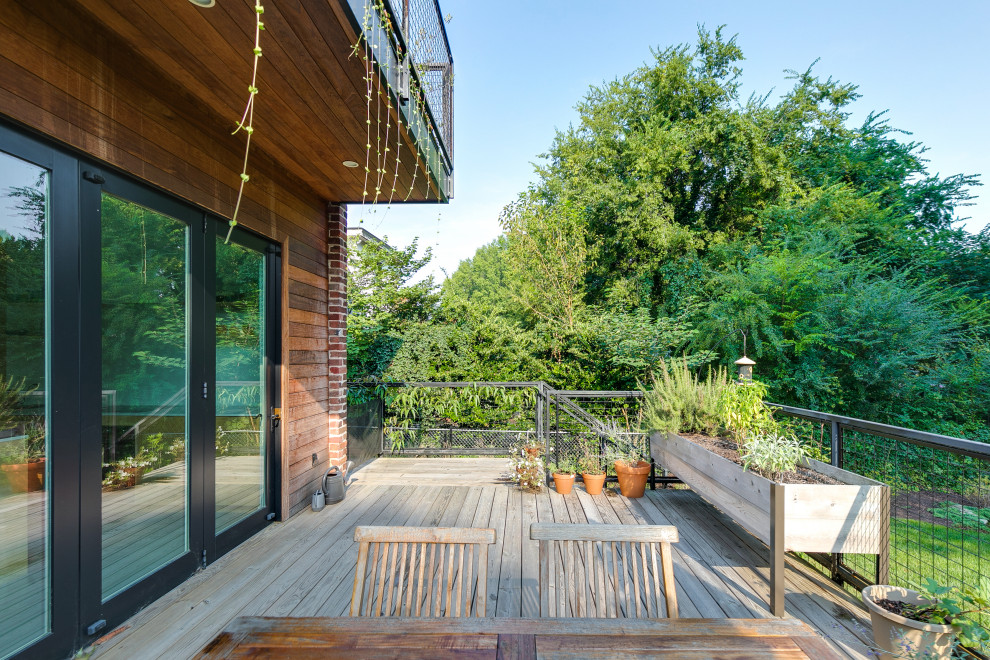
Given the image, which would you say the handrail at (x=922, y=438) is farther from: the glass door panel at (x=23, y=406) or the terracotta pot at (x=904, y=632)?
the glass door panel at (x=23, y=406)

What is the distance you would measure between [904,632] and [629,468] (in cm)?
225

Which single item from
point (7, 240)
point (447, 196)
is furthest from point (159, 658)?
point (447, 196)

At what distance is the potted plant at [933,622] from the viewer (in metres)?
1.59

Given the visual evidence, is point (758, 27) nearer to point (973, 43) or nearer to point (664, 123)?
point (664, 123)

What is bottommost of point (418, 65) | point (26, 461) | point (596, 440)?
point (596, 440)

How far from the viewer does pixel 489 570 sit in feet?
8.92

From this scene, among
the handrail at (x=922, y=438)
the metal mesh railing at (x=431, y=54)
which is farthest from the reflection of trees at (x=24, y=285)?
the handrail at (x=922, y=438)

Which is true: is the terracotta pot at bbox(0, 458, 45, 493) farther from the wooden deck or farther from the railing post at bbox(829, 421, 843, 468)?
A: the railing post at bbox(829, 421, 843, 468)

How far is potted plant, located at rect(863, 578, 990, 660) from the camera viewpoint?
159 centimetres

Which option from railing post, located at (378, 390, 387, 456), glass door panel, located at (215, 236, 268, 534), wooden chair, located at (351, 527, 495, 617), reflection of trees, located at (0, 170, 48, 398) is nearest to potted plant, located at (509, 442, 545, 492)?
railing post, located at (378, 390, 387, 456)

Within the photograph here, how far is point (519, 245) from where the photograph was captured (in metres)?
8.59

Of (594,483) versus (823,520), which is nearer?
(823,520)

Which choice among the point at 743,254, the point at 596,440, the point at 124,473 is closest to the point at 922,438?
the point at 596,440

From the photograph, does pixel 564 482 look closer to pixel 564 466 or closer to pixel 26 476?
pixel 564 466
